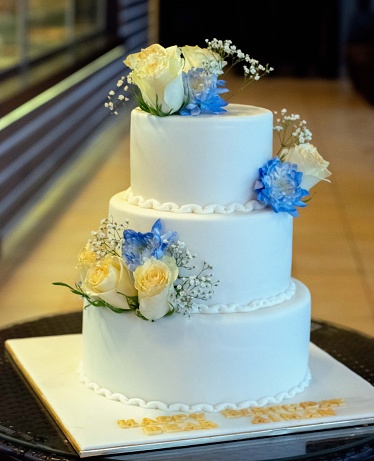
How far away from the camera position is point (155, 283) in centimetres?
183

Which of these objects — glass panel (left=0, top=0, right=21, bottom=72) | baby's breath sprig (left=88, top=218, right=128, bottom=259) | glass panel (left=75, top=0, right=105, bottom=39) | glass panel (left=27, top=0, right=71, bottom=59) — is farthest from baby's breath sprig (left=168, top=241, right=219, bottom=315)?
glass panel (left=75, top=0, right=105, bottom=39)

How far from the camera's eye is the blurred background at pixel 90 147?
4.62m

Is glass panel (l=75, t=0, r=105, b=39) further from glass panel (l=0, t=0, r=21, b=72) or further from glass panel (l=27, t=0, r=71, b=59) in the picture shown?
glass panel (l=0, t=0, r=21, b=72)

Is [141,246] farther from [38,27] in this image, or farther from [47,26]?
[47,26]

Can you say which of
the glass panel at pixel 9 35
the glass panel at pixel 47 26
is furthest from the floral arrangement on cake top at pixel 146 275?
the glass panel at pixel 47 26

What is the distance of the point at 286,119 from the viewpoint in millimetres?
2035

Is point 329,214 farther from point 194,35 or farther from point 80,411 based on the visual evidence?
point 194,35

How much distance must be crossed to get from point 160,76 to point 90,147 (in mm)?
6440

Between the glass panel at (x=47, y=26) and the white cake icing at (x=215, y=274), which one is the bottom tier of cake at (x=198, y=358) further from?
the glass panel at (x=47, y=26)

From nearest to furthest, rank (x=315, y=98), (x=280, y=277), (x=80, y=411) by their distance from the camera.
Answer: (x=80, y=411)
(x=280, y=277)
(x=315, y=98)

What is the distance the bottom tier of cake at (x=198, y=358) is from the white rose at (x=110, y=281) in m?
0.06

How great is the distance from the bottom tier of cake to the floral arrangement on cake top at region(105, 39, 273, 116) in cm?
42

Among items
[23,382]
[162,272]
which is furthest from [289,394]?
[23,382]

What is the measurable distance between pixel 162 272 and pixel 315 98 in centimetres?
976
